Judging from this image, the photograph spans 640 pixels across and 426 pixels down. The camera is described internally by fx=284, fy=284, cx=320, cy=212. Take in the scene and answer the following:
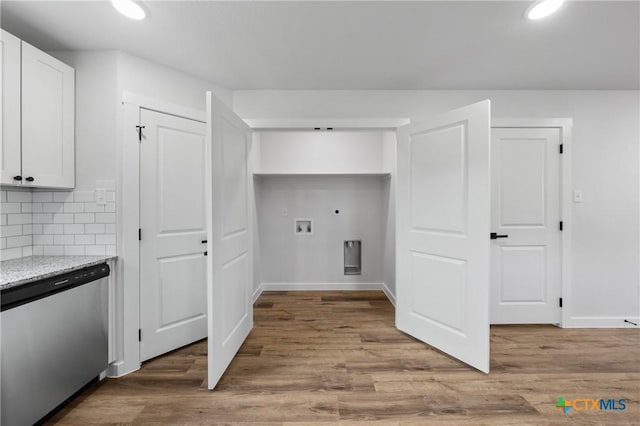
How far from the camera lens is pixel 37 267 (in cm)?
170

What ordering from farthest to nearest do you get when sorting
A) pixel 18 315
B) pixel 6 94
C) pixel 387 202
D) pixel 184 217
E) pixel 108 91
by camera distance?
pixel 387 202 < pixel 184 217 < pixel 108 91 < pixel 6 94 < pixel 18 315

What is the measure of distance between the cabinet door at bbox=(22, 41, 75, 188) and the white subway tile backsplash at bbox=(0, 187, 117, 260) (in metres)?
0.16

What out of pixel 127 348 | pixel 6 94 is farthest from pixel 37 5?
pixel 127 348

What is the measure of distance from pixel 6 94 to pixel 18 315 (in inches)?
49.8

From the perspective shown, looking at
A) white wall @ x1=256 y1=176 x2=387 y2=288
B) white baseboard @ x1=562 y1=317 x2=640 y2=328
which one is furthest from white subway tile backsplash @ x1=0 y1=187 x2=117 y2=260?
white baseboard @ x1=562 y1=317 x2=640 y2=328

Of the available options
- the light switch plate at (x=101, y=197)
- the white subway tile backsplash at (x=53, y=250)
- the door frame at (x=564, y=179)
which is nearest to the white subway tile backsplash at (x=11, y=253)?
the white subway tile backsplash at (x=53, y=250)

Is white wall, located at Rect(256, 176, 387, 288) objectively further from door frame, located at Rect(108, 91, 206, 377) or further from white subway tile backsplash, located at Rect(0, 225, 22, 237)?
white subway tile backsplash, located at Rect(0, 225, 22, 237)

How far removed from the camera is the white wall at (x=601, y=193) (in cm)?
291

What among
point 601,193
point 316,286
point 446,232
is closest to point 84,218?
point 446,232

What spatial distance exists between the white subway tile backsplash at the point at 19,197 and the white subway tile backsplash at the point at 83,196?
309mm

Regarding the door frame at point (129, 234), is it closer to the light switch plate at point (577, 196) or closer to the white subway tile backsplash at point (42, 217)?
the white subway tile backsplash at point (42, 217)

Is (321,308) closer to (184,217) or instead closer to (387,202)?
(387,202)

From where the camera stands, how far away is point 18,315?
143 cm

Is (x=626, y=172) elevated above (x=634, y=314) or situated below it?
above
